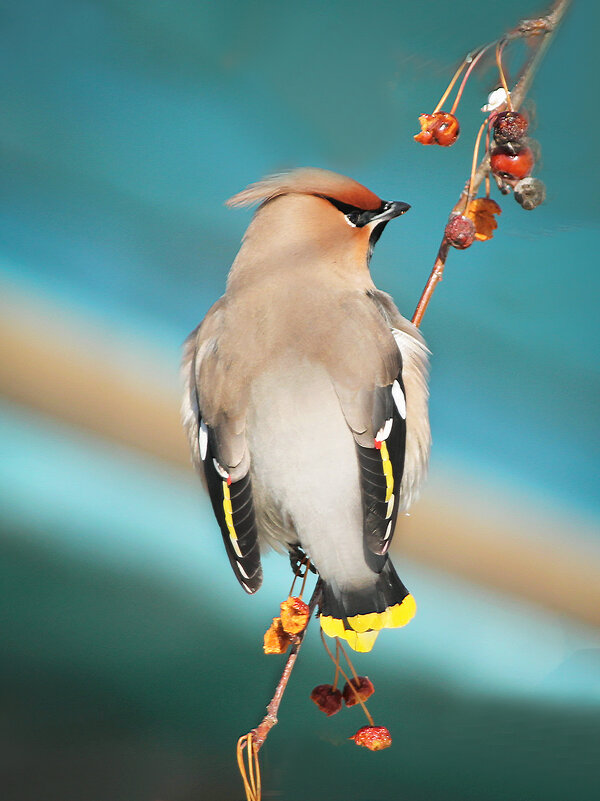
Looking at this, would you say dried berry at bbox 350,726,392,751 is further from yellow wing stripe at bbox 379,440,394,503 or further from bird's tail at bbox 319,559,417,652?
yellow wing stripe at bbox 379,440,394,503

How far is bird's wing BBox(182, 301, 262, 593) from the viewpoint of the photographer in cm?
117

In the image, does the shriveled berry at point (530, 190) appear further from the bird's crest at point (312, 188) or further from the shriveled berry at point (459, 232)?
the bird's crest at point (312, 188)

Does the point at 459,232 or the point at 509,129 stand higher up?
the point at 509,129

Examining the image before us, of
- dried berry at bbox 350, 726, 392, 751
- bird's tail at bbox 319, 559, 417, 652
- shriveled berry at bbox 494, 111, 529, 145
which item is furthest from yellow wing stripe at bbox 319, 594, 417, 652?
shriveled berry at bbox 494, 111, 529, 145

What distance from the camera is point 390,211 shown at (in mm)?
1184

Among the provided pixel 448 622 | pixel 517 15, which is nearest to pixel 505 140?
pixel 517 15

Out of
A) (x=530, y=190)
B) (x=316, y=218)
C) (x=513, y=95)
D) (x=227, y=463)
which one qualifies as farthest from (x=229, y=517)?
(x=513, y=95)

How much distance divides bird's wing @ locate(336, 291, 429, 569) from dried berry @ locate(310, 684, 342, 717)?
0.69 feet

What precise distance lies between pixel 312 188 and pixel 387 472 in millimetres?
426

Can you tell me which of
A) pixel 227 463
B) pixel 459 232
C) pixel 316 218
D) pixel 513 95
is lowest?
pixel 227 463

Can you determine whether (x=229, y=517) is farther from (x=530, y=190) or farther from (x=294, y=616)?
(x=530, y=190)

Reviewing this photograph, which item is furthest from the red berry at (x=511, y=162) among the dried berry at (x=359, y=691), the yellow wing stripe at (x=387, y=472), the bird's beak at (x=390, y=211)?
the dried berry at (x=359, y=691)

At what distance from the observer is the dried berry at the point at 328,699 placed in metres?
1.20

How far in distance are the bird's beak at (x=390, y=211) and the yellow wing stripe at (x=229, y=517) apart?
434 mm
